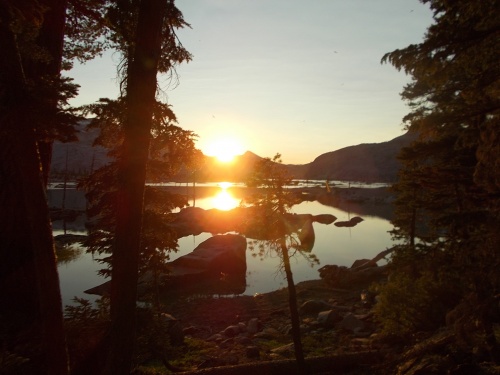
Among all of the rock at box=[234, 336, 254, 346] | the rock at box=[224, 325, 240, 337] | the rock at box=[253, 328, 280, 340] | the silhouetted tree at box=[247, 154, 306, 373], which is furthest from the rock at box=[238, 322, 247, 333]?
the silhouetted tree at box=[247, 154, 306, 373]

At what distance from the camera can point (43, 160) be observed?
716cm

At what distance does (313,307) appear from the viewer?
18156 mm

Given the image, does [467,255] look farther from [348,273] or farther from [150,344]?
[348,273]

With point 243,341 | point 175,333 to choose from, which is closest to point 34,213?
point 175,333

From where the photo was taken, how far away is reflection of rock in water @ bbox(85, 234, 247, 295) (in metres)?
23.5

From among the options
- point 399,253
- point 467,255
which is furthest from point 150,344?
point 399,253

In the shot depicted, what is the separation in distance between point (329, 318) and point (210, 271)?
493 inches

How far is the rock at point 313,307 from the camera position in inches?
711

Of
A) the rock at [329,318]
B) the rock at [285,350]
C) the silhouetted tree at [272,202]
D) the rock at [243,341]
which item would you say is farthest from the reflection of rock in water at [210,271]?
the silhouetted tree at [272,202]

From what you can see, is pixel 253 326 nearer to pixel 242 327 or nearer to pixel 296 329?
pixel 242 327

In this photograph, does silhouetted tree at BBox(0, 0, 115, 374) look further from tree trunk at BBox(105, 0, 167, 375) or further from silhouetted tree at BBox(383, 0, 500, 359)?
silhouetted tree at BBox(383, 0, 500, 359)

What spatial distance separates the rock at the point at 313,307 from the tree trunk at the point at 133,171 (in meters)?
13.7

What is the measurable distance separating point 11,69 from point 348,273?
23203 mm

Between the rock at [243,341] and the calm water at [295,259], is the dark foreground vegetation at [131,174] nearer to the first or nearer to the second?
the rock at [243,341]
